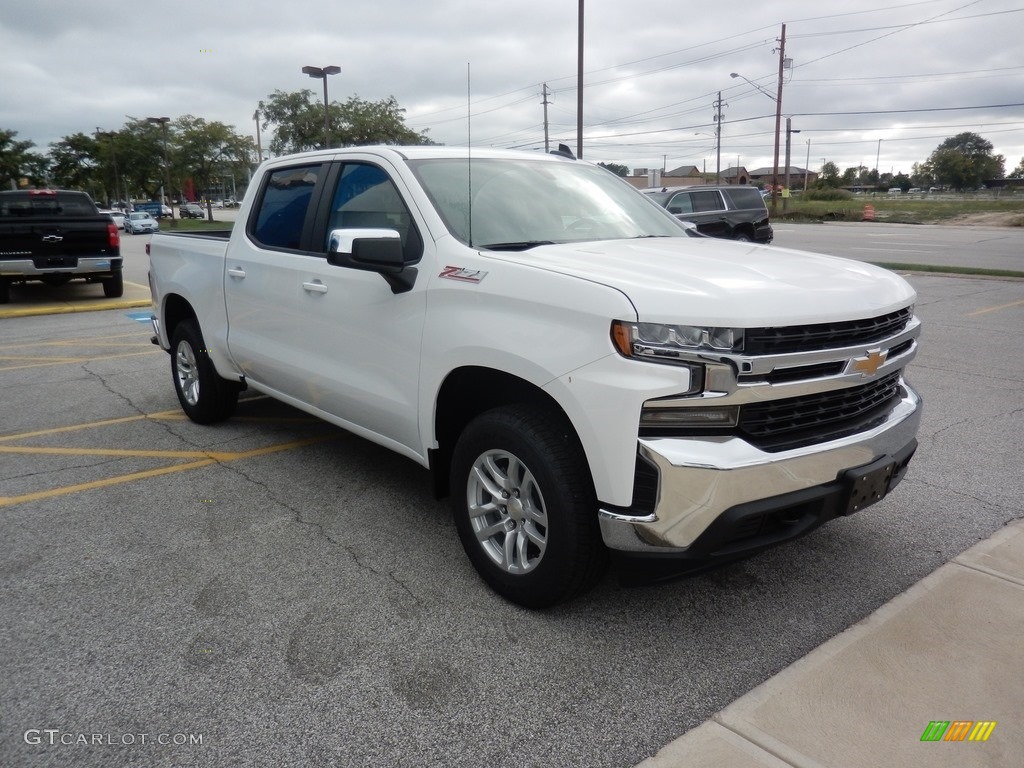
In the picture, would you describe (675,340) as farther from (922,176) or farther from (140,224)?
(922,176)

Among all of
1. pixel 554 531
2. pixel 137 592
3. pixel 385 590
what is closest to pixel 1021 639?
pixel 554 531

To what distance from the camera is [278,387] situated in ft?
16.2

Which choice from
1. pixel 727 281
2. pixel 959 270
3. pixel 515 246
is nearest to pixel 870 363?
pixel 727 281

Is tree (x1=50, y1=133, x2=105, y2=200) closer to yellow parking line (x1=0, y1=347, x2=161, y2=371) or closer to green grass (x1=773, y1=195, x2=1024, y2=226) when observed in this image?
green grass (x1=773, y1=195, x2=1024, y2=226)

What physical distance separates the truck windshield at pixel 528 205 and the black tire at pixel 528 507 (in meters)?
0.89

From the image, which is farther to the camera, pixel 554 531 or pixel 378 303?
pixel 378 303

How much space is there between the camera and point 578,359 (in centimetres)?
284

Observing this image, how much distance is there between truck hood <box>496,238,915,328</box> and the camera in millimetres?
2693

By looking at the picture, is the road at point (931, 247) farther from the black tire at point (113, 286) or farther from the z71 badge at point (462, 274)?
the z71 badge at point (462, 274)

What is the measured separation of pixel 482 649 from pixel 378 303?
168cm

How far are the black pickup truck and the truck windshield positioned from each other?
455 inches

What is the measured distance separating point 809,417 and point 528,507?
1.12 metres

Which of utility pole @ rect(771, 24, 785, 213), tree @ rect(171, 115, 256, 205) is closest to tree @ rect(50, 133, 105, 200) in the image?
tree @ rect(171, 115, 256, 205)

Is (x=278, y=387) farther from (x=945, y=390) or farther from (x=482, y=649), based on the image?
(x=945, y=390)
